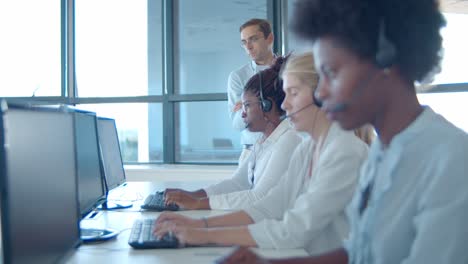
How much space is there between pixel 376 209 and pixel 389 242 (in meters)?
0.06

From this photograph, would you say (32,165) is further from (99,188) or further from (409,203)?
(99,188)

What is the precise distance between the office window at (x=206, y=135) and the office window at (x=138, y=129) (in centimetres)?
21

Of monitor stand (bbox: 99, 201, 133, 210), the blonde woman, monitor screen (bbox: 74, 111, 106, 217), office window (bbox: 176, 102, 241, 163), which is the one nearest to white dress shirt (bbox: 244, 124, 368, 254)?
the blonde woman

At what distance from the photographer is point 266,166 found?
1887 mm

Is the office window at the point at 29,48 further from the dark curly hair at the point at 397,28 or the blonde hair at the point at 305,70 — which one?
the dark curly hair at the point at 397,28

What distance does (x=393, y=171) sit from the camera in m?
0.87

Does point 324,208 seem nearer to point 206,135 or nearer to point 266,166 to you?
point 266,166

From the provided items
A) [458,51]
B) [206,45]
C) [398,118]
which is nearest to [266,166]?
[398,118]

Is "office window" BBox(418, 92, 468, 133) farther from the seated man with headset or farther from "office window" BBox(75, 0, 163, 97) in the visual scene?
"office window" BBox(75, 0, 163, 97)

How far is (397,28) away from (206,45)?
336cm

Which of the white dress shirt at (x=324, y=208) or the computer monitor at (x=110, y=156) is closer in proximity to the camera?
the white dress shirt at (x=324, y=208)

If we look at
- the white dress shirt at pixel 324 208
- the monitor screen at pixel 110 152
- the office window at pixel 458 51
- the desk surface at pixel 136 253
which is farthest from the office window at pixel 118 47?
the white dress shirt at pixel 324 208

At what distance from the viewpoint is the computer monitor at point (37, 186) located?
81 cm

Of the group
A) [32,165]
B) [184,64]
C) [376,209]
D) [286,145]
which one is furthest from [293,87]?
[184,64]
